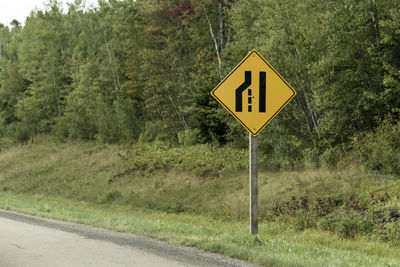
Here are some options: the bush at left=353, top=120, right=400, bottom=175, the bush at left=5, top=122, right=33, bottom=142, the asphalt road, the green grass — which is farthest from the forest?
the asphalt road

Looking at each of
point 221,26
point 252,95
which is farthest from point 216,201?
point 221,26

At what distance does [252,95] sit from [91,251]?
13.4 ft

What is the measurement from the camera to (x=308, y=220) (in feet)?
40.3

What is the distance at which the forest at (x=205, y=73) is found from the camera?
60.7ft


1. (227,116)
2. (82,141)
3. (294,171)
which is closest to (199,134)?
(227,116)

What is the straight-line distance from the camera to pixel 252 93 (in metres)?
8.19

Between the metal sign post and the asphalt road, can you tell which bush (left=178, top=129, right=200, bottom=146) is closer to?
the asphalt road

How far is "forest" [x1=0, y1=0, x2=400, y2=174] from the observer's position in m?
18.5

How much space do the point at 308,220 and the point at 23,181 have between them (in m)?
23.8

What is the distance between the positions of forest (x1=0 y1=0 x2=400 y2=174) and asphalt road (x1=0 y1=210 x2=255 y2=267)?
10.3 m

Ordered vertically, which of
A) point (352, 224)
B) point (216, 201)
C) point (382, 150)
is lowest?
point (216, 201)

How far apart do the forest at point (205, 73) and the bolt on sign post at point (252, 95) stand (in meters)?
8.67

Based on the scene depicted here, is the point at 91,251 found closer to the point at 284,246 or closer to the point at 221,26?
the point at 284,246

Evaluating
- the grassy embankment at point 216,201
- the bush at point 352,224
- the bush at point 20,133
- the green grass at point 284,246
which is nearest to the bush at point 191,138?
the grassy embankment at point 216,201
